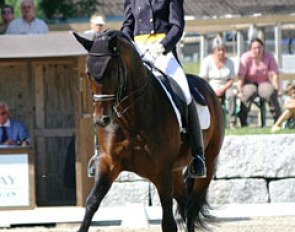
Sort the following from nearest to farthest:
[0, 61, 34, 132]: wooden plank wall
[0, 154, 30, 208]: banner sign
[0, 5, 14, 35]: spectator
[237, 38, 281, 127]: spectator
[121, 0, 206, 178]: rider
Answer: [121, 0, 206, 178]: rider
[0, 154, 30, 208]: banner sign
[0, 61, 34, 132]: wooden plank wall
[0, 5, 14, 35]: spectator
[237, 38, 281, 127]: spectator

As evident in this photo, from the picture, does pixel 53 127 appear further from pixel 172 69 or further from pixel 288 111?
pixel 172 69

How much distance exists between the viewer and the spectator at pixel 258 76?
1488 cm

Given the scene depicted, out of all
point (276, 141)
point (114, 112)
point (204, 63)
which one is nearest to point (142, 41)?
point (114, 112)

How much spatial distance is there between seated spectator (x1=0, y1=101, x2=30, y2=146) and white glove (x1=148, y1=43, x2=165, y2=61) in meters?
3.88

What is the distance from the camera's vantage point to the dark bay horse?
7.89 m

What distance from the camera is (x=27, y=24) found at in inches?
551

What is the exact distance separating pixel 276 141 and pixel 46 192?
320cm

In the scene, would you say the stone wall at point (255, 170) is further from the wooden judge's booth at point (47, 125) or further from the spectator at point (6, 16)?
the spectator at point (6, 16)

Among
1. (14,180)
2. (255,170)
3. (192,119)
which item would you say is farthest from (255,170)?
(192,119)

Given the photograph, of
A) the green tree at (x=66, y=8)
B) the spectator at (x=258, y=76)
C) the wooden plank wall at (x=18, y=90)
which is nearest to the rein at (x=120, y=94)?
the wooden plank wall at (x=18, y=90)

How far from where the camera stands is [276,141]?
43.4 ft

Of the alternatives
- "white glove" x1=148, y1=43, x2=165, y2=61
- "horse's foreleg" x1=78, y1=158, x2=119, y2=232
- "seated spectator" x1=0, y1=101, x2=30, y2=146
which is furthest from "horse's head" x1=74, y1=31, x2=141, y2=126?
"seated spectator" x1=0, y1=101, x2=30, y2=146

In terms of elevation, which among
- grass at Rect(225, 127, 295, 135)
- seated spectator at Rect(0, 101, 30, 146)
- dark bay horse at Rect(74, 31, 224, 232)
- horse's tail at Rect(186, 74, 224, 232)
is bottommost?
grass at Rect(225, 127, 295, 135)

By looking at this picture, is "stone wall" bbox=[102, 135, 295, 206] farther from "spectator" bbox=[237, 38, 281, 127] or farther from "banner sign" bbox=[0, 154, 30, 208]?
"banner sign" bbox=[0, 154, 30, 208]
